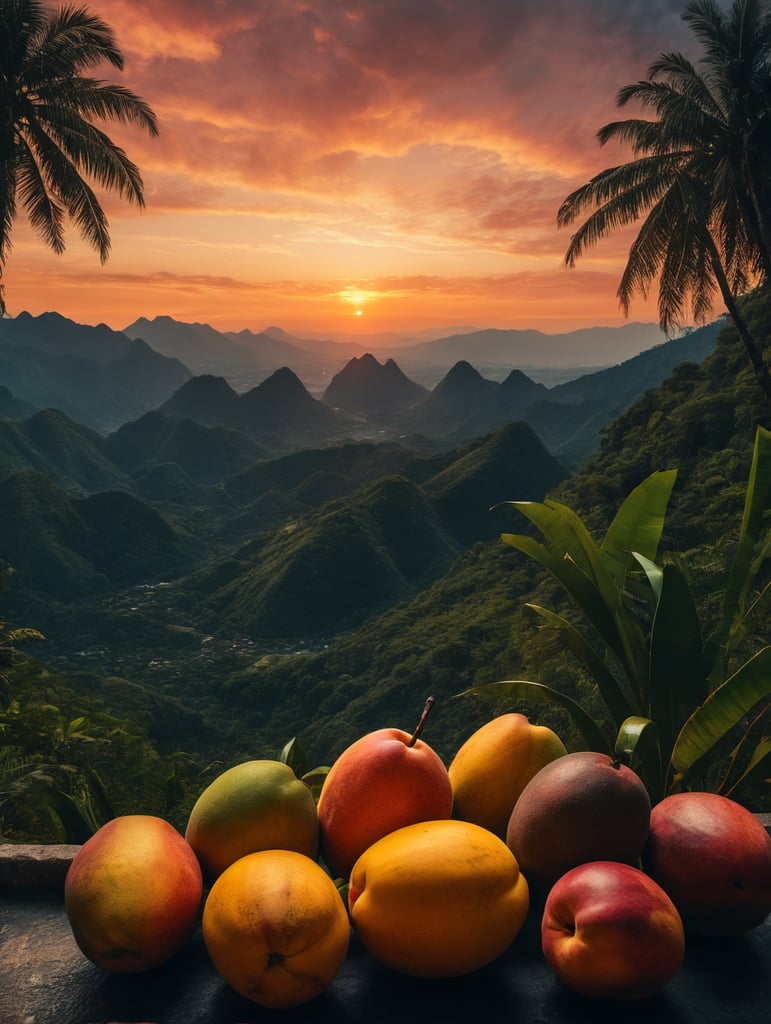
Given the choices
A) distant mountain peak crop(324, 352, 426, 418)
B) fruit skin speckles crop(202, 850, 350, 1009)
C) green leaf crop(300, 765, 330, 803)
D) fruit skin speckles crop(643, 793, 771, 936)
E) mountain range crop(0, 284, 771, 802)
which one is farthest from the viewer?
distant mountain peak crop(324, 352, 426, 418)

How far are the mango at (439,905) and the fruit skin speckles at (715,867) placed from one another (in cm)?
35

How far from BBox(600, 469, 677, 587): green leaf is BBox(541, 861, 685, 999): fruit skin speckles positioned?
149cm

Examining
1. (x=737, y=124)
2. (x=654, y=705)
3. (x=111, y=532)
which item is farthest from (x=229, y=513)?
(x=654, y=705)

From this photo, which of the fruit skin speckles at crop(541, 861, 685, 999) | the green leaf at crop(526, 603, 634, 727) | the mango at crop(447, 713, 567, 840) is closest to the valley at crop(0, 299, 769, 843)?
the green leaf at crop(526, 603, 634, 727)

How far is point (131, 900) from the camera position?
146 cm

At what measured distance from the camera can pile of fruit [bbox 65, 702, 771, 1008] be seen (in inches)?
54.1

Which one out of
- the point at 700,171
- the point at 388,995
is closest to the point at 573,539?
the point at 388,995

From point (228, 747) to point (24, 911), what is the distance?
32288mm

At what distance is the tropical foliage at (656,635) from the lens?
2111 millimetres

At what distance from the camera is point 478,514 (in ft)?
214

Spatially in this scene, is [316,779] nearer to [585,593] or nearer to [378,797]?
[378,797]

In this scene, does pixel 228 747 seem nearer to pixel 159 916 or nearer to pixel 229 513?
pixel 159 916

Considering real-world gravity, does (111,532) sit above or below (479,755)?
below

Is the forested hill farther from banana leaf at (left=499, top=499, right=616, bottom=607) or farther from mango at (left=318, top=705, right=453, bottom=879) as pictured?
mango at (left=318, top=705, right=453, bottom=879)
